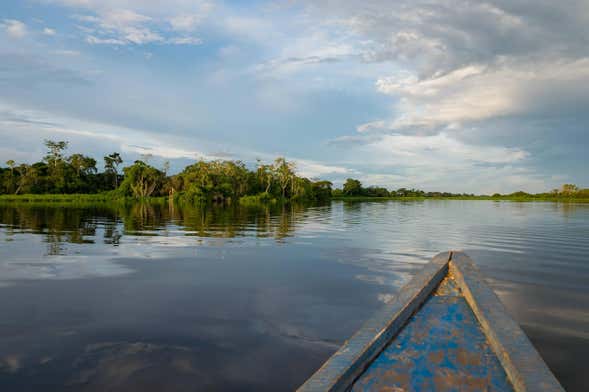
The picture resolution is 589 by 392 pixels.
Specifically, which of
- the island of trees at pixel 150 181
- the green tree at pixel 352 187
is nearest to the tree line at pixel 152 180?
the island of trees at pixel 150 181

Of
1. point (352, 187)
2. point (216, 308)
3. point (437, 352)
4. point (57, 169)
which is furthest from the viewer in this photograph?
point (352, 187)

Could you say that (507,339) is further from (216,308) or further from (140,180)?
(140,180)

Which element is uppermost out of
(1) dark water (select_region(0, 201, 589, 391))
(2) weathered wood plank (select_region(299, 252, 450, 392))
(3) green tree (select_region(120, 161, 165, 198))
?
(3) green tree (select_region(120, 161, 165, 198))

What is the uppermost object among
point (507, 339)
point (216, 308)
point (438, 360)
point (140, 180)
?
point (140, 180)

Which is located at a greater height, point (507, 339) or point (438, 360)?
point (507, 339)

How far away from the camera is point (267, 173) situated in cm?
9256

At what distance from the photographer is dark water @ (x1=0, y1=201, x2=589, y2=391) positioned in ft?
13.9

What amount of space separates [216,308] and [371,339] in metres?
4.05

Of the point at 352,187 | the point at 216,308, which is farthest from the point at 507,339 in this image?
the point at 352,187

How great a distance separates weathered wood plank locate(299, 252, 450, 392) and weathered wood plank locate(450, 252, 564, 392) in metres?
0.37

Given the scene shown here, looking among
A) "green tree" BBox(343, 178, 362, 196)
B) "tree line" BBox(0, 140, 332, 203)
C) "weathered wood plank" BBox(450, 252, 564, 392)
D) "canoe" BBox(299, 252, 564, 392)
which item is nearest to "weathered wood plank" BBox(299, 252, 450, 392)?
"canoe" BBox(299, 252, 564, 392)

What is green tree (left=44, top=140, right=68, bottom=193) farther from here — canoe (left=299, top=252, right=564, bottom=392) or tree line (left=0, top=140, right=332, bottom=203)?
canoe (left=299, top=252, right=564, bottom=392)

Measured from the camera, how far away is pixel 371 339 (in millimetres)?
3033

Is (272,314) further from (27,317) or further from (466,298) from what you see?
(27,317)
